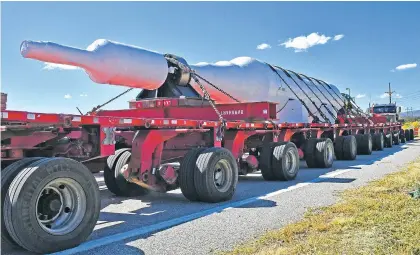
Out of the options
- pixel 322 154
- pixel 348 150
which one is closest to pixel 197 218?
pixel 322 154

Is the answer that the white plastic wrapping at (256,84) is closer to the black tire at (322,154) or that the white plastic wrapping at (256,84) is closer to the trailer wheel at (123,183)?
the black tire at (322,154)

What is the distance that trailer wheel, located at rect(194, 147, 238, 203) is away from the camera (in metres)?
6.54

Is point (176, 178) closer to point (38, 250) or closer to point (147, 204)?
point (147, 204)

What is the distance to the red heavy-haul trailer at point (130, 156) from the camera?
4066 mm

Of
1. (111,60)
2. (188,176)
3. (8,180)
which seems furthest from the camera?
(188,176)

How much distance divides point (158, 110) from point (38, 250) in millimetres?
5080

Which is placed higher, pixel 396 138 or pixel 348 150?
pixel 396 138

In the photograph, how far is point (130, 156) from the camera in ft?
24.1

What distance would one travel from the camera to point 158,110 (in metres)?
8.80

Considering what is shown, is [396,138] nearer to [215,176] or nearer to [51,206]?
[215,176]

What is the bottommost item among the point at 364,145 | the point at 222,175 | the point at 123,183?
A: the point at 123,183

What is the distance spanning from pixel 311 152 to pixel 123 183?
246 inches

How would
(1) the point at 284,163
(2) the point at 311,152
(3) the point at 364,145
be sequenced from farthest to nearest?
(3) the point at 364,145, (2) the point at 311,152, (1) the point at 284,163

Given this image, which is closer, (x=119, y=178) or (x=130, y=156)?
(x=130, y=156)
